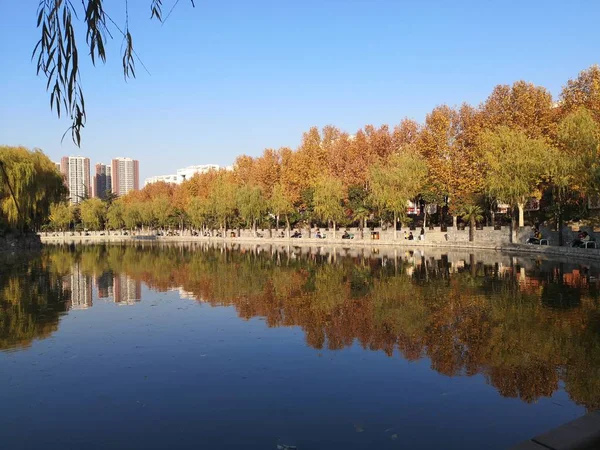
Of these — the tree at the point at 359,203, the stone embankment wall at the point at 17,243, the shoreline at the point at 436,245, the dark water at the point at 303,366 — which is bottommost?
the dark water at the point at 303,366

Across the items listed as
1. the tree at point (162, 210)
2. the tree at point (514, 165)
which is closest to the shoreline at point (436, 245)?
the tree at point (514, 165)

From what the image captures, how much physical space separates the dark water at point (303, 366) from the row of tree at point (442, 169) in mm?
17793

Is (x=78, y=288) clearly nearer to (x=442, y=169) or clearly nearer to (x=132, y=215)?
(x=442, y=169)

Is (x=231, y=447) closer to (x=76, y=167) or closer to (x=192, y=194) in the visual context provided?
(x=192, y=194)

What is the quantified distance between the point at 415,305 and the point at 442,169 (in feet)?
110

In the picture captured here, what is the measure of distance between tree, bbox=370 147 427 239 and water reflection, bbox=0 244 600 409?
18.7 m

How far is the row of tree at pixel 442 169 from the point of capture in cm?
3425

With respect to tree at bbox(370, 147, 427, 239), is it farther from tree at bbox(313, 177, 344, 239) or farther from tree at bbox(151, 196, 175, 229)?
tree at bbox(151, 196, 175, 229)

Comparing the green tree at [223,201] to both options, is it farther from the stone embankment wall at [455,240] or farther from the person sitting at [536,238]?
the person sitting at [536,238]

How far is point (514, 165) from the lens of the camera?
3591cm

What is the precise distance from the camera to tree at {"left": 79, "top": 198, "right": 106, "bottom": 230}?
9631 centimetres

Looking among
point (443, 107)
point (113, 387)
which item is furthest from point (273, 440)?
point (443, 107)

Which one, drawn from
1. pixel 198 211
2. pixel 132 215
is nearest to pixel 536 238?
pixel 198 211

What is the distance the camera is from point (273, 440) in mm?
6383
